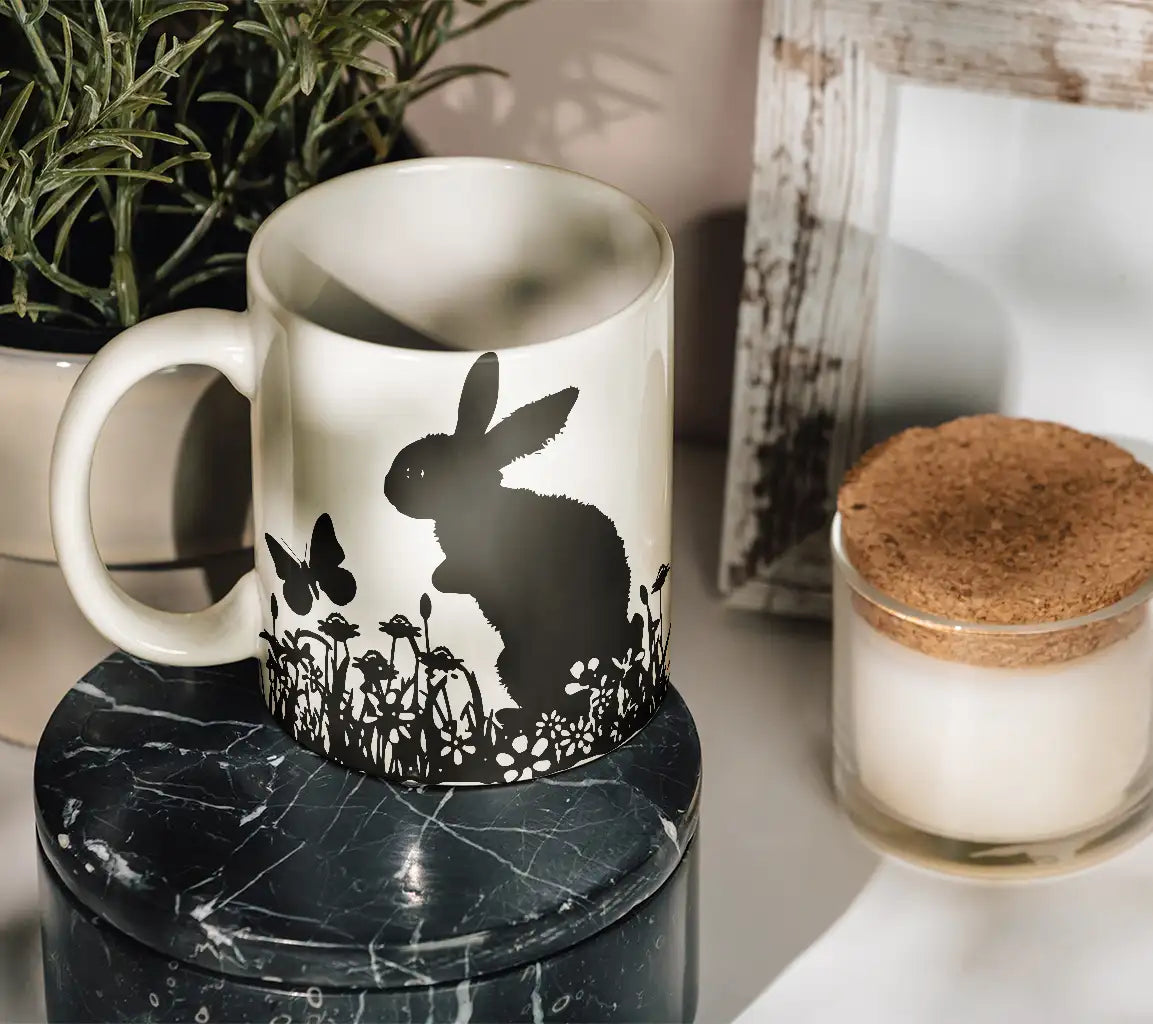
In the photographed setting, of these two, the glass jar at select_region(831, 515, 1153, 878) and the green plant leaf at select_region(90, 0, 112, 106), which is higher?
the green plant leaf at select_region(90, 0, 112, 106)

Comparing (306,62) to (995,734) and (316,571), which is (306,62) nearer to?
(316,571)

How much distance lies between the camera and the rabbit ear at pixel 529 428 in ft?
1.22

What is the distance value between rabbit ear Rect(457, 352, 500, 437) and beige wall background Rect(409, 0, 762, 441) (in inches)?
11.4

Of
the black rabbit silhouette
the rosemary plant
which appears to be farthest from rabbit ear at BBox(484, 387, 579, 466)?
the rosemary plant

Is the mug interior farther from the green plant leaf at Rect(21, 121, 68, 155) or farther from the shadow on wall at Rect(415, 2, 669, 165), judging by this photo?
the shadow on wall at Rect(415, 2, 669, 165)

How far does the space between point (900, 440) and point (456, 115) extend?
0.23 meters

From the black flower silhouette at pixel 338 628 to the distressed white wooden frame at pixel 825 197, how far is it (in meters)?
0.23

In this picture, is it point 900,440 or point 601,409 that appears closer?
point 601,409

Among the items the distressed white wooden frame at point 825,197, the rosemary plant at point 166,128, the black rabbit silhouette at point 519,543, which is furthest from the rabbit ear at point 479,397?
the distressed white wooden frame at point 825,197

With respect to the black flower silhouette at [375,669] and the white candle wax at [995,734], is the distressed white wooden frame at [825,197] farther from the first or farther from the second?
the black flower silhouette at [375,669]

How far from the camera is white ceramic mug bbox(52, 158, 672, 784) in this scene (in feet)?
1.23

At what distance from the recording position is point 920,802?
0.52 meters

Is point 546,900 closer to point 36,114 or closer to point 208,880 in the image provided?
point 208,880

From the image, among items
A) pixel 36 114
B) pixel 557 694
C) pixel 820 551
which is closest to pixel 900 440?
pixel 820 551
